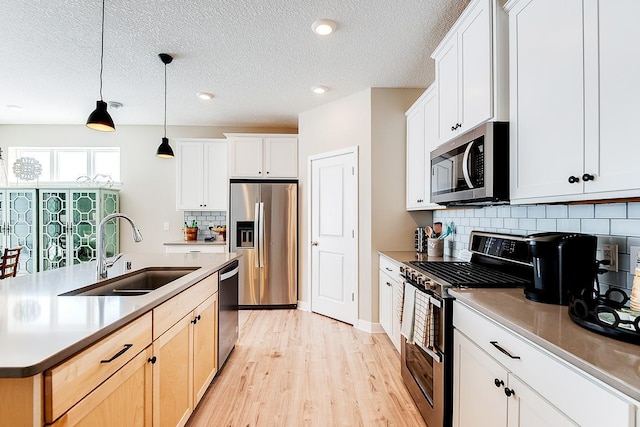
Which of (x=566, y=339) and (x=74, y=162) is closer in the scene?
(x=566, y=339)

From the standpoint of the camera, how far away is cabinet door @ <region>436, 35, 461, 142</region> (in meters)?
2.07

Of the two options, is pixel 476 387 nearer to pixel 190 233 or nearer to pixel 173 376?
pixel 173 376

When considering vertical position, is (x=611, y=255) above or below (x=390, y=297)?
above

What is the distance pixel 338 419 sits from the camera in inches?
78.1

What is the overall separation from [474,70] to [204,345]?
2.35 meters

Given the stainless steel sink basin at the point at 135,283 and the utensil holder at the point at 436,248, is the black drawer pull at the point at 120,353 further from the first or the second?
the utensil holder at the point at 436,248

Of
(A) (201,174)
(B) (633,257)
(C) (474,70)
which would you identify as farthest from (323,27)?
(A) (201,174)

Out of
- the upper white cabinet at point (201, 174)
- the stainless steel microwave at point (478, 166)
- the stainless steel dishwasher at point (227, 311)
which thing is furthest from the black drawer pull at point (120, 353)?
the upper white cabinet at point (201, 174)

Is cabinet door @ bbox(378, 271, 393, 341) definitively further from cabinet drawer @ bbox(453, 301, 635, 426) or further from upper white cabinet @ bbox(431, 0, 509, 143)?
cabinet drawer @ bbox(453, 301, 635, 426)

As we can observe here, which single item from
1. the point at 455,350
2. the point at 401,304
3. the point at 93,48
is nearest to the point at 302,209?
the point at 401,304

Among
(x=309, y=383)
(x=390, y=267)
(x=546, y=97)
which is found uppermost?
(x=546, y=97)

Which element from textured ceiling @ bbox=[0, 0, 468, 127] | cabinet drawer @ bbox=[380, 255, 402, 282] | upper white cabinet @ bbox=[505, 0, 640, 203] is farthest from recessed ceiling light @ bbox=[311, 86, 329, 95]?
upper white cabinet @ bbox=[505, 0, 640, 203]

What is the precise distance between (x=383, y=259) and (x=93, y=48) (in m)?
3.24

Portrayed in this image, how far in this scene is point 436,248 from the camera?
9.87 ft
